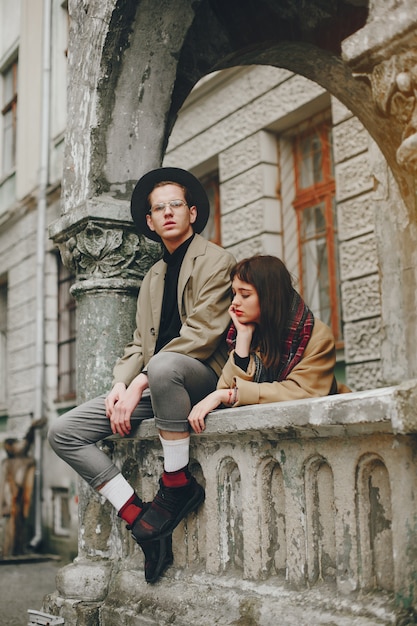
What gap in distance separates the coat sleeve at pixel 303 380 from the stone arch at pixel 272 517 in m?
0.28

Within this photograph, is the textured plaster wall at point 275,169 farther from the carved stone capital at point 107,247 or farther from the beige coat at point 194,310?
the beige coat at point 194,310

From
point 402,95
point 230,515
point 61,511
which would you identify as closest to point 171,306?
point 230,515

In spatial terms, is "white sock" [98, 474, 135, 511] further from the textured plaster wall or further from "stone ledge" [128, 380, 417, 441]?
the textured plaster wall

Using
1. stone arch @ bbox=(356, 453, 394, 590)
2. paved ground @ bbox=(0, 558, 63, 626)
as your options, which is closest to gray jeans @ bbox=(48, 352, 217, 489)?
stone arch @ bbox=(356, 453, 394, 590)

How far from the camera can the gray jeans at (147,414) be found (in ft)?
11.4

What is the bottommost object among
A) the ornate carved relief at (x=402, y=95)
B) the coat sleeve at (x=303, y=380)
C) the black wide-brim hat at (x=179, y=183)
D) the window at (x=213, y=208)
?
the coat sleeve at (x=303, y=380)

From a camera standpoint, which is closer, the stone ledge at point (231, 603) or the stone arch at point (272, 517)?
the stone ledge at point (231, 603)

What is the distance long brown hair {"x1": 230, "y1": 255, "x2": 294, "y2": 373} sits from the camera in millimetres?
3414

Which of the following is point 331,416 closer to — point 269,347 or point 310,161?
point 269,347

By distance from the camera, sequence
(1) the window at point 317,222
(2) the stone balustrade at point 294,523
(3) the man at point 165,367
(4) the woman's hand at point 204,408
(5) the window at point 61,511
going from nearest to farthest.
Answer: (2) the stone balustrade at point 294,523
(4) the woman's hand at point 204,408
(3) the man at point 165,367
(1) the window at point 317,222
(5) the window at point 61,511

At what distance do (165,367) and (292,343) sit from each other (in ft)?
1.78

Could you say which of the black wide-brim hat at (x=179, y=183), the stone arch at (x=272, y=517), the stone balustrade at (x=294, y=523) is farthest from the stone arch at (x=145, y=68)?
the stone arch at (x=272, y=517)

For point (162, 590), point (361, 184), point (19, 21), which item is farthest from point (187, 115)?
point (162, 590)

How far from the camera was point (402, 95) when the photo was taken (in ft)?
8.04
